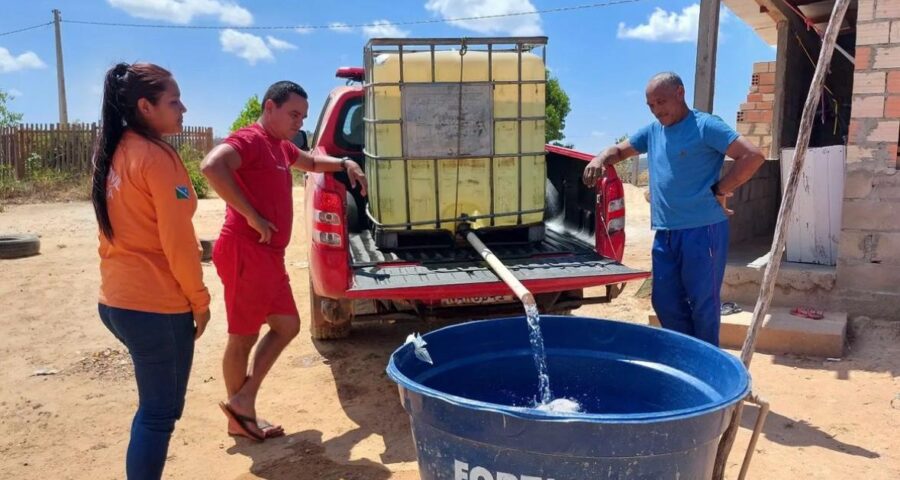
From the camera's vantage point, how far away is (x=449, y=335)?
2.18 meters

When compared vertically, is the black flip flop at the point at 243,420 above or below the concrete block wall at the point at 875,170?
below

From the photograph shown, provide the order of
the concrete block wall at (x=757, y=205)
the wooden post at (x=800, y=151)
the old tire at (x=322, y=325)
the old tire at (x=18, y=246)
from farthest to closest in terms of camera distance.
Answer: the old tire at (x=18, y=246)
the concrete block wall at (x=757, y=205)
the old tire at (x=322, y=325)
the wooden post at (x=800, y=151)

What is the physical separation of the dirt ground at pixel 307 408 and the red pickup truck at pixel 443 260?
0.55 metres

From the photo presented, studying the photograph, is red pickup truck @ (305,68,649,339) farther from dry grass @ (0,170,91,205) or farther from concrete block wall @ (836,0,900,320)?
dry grass @ (0,170,91,205)

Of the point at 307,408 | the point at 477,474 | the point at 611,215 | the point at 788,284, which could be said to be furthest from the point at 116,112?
the point at 788,284

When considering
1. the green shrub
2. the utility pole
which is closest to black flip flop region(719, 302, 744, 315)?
the green shrub

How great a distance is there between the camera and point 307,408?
13.2ft

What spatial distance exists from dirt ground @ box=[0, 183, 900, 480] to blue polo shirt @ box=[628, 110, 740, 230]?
1.19m

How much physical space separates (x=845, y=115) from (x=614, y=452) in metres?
8.71

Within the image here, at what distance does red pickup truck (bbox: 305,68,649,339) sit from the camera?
367cm

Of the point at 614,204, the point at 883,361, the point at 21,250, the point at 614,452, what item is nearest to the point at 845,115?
the point at 883,361

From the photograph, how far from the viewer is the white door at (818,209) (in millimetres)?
5504

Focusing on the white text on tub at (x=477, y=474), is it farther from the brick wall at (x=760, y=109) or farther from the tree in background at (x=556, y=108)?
the tree in background at (x=556, y=108)

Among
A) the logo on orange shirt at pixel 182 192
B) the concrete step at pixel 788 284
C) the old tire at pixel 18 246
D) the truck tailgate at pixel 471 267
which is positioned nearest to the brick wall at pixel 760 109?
the concrete step at pixel 788 284
